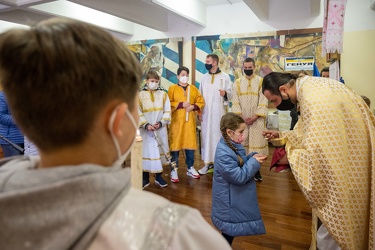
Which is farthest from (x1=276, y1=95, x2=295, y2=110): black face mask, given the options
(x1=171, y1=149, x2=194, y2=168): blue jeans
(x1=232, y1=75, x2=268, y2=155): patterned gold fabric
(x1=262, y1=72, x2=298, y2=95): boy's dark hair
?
(x1=171, y1=149, x2=194, y2=168): blue jeans

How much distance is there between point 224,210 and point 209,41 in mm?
4878

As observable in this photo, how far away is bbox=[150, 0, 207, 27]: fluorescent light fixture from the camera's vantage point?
4.45 m

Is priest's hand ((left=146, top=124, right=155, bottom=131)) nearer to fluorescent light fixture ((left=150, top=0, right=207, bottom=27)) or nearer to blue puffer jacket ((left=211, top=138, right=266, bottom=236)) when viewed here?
blue puffer jacket ((left=211, top=138, right=266, bottom=236))

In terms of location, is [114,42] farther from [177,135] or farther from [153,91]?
[177,135]

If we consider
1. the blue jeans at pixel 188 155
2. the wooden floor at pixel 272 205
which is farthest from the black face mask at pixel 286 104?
the blue jeans at pixel 188 155

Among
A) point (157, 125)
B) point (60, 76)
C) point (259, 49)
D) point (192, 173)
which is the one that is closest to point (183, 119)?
point (157, 125)

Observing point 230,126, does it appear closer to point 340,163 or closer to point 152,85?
point 340,163

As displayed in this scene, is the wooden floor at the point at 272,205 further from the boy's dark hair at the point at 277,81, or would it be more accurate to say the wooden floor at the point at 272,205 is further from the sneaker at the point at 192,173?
the boy's dark hair at the point at 277,81

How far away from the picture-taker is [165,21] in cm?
638

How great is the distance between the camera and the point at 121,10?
15.0ft

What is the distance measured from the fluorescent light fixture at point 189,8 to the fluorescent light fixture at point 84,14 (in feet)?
6.50

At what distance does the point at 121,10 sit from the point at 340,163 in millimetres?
4215

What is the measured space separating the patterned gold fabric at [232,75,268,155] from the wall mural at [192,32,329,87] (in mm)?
1937

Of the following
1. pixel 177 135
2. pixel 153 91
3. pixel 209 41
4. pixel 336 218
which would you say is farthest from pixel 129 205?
pixel 209 41
